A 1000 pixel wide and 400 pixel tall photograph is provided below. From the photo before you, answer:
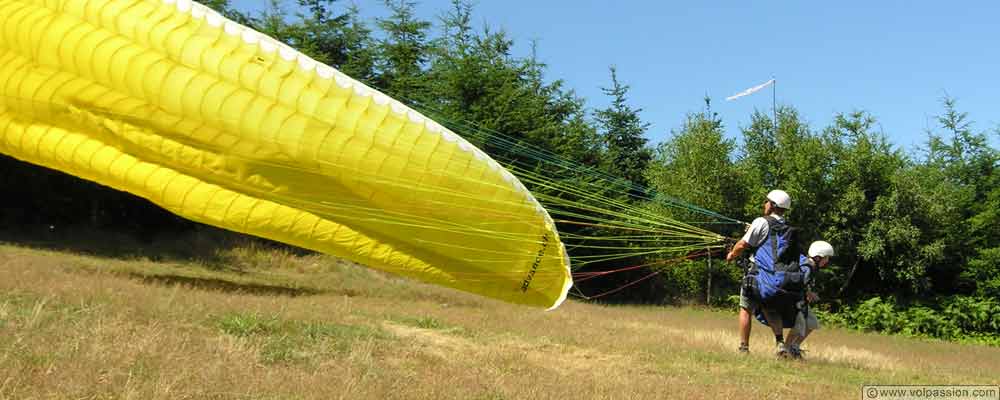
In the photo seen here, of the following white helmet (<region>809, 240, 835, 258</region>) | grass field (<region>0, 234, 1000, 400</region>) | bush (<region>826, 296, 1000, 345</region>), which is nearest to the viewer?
grass field (<region>0, 234, 1000, 400</region>)

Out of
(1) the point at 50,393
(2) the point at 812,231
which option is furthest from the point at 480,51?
(1) the point at 50,393

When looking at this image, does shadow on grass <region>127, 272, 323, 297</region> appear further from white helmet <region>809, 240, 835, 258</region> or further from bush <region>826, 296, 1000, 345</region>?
bush <region>826, 296, 1000, 345</region>

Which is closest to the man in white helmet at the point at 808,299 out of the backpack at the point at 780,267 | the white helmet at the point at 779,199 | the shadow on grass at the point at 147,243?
the backpack at the point at 780,267

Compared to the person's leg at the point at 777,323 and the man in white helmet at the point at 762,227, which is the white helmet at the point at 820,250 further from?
the person's leg at the point at 777,323

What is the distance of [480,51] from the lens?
21844mm

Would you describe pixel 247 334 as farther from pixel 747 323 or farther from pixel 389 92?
pixel 389 92

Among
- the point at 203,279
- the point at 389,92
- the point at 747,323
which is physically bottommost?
the point at 203,279

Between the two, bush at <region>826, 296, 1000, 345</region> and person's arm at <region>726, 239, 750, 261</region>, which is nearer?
person's arm at <region>726, 239, 750, 261</region>

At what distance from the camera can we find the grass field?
15.0ft

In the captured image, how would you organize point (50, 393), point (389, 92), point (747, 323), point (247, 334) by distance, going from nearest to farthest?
point (50, 393)
point (247, 334)
point (747, 323)
point (389, 92)

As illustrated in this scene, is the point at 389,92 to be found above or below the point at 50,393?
above

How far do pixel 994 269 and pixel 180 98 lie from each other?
72.2ft

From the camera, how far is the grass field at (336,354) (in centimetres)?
456

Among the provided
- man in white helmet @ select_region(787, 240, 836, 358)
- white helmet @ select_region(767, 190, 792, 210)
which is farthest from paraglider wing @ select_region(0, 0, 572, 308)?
man in white helmet @ select_region(787, 240, 836, 358)
